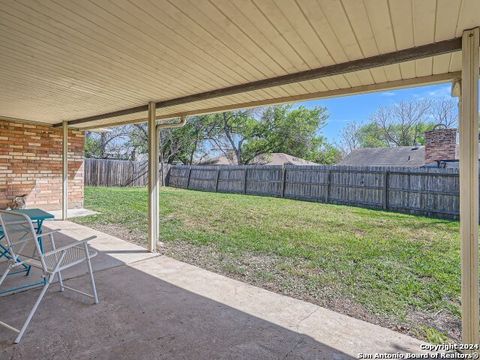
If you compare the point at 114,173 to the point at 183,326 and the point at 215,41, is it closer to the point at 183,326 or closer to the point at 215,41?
the point at 183,326

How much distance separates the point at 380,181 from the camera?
890cm

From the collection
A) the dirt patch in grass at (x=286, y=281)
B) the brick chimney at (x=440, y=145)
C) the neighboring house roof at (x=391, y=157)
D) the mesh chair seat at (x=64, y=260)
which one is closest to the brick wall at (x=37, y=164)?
the dirt patch in grass at (x=286, y=281)

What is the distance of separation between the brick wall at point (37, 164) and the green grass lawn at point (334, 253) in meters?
1.08

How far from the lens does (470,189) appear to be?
1960mm

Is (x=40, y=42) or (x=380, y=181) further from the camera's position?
(x=380, y=181)

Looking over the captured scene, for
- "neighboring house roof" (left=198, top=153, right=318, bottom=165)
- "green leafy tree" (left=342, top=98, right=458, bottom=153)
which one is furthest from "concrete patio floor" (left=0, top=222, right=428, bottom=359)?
"green leafy tree" (left=342, top=98, right=458, bottom=153)

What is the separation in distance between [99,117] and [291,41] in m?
4.71

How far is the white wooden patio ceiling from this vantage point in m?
1.83

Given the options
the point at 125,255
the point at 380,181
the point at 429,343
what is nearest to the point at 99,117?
the point at 125,255

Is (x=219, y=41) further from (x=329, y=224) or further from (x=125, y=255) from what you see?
(x=329, y=224)

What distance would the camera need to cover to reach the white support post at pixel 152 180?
448cm

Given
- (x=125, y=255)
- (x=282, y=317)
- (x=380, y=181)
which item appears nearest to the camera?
(x=282, y=317)

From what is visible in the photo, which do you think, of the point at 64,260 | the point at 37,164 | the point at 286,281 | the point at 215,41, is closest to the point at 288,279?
the point at 286,281

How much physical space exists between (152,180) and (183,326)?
107 inches
